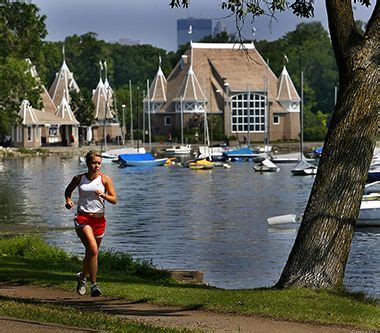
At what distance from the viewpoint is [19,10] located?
4924 inches

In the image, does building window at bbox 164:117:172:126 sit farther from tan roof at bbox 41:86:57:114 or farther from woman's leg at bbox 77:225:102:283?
woman's leg at bbox 77:225:102:283

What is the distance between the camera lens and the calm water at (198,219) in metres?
29.5

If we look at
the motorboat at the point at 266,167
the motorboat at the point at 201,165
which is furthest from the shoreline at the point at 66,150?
the motorboat at the point at 266,167

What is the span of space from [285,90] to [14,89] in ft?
123

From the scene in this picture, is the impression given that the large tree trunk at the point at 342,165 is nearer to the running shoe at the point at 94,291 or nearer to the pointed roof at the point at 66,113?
the running shoe at the point at 94,291

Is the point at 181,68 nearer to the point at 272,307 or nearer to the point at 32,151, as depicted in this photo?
the point at 32,151

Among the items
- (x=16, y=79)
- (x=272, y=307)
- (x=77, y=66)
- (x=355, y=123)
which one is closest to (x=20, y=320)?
(x=272, y=307)

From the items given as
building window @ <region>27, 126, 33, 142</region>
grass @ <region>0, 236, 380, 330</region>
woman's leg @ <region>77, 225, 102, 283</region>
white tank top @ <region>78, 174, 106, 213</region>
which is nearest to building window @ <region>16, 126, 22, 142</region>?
building window @ <region>27, 126, 33, 142</region>

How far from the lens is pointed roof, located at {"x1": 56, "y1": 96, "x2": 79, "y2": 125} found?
122 metres

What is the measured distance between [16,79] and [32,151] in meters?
8.28

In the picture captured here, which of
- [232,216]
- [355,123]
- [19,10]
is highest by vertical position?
[19,10]

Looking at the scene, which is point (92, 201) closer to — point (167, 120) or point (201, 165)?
point (201, 165)

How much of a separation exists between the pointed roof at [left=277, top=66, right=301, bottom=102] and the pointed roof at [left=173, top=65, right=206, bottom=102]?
10.8 meters

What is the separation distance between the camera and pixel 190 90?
13175 centimetres
